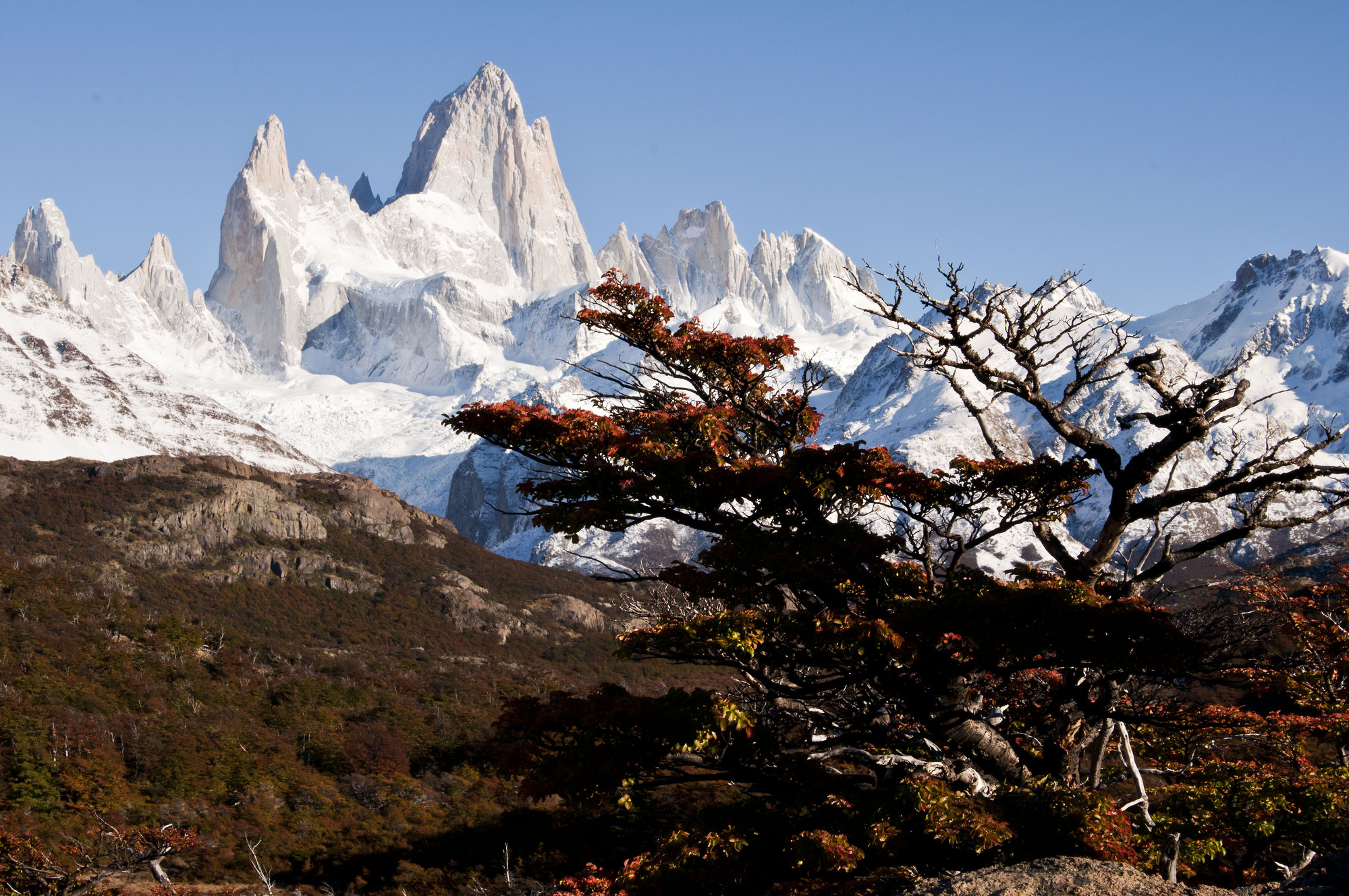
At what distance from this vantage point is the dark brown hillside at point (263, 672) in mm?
65125

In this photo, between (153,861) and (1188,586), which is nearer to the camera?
(1188,586)

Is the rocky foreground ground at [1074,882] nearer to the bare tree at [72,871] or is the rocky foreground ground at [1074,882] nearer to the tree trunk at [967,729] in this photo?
the tree trunk at [967,729]

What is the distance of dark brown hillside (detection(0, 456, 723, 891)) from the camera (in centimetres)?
6512

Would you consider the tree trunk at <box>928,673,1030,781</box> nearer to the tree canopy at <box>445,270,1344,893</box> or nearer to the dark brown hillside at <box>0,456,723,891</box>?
the tree canopy at <box>445,270,1344,893</box>

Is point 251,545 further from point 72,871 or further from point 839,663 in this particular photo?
point 839,663

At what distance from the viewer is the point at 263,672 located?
347ft

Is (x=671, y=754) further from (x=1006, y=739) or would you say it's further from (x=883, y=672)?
(x=1006, y=739)

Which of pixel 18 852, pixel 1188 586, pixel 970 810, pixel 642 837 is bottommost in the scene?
pixel 642 837

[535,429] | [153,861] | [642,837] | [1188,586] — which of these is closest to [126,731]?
[642,837]

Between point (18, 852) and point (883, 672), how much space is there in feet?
96.9

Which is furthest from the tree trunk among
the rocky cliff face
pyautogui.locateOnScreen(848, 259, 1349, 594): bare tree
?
the rocky cliff face

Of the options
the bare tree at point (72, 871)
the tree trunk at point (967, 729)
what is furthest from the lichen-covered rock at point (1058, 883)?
the bare tree at point (72, 871)

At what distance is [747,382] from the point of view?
16.1 metres

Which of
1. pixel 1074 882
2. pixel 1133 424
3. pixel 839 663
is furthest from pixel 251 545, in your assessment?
pixel 1074 882
